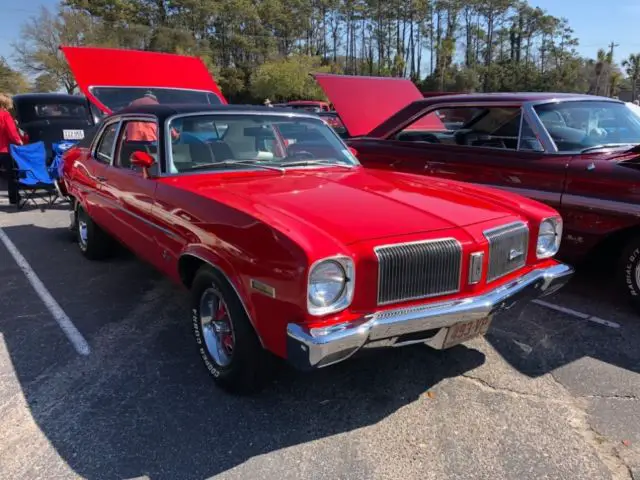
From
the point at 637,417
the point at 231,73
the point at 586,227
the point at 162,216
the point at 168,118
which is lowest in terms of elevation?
the point at 637,417

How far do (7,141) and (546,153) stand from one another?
25.3 ft

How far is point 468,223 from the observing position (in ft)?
9.41

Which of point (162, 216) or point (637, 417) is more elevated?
point (162, 216)

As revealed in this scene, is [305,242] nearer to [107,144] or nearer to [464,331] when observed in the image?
[464,331]

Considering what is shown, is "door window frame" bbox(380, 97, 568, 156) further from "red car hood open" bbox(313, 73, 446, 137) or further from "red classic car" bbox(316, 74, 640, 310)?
"red car hood open" bbox(313, 73, 446, 137)

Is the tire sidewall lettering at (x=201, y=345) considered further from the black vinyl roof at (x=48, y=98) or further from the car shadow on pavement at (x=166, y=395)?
the black vinyl roof at (x=48, y=98)

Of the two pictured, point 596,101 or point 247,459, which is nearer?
point 247,459

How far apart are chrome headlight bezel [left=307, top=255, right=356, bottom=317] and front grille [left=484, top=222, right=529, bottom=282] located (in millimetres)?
855

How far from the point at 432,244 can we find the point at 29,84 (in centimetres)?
6083

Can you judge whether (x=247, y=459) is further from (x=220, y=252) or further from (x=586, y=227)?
(x=586, y=227)

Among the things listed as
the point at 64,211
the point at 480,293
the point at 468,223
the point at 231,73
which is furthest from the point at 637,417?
the point at 231,73

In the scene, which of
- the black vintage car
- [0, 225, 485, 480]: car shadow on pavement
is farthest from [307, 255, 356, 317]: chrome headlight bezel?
the black vintage car

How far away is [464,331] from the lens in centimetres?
283

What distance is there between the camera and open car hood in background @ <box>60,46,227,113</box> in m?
8.45
